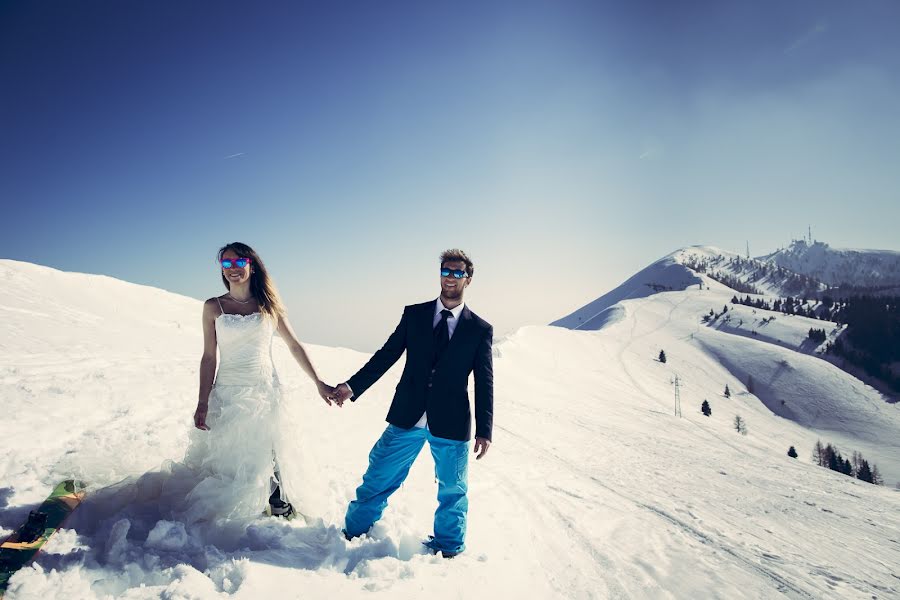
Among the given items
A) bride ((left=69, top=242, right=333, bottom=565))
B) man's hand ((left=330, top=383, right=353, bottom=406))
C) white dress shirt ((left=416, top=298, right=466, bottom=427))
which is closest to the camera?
bride ((left=69, top=242, right=333, bottom=565))

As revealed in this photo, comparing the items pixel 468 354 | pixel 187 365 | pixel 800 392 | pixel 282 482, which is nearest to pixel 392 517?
pixel 282 482

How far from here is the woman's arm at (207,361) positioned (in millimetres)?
3770

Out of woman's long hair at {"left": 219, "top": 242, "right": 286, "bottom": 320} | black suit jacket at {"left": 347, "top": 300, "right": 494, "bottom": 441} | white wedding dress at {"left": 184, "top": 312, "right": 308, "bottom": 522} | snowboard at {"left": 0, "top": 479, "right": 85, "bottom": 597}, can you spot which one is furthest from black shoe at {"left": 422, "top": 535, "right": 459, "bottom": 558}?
snowboard at {"left": 0, "top": 479, "right": 85, "bottom": 597}

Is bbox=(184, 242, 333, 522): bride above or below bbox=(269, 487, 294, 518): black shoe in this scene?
above

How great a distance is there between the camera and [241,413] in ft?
12.2

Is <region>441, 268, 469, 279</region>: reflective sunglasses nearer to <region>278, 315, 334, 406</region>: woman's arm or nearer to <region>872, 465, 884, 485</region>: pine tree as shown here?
<region>278, 315, 334, 406</region>: woman's arm

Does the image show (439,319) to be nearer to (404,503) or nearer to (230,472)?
(230,472)

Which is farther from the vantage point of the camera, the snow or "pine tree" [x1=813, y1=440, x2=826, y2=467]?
"pine tree" [x1=813, y1=440, x2=826, y2=467]

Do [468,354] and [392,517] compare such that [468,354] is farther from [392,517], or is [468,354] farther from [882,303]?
[882,303]

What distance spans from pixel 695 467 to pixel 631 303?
144m

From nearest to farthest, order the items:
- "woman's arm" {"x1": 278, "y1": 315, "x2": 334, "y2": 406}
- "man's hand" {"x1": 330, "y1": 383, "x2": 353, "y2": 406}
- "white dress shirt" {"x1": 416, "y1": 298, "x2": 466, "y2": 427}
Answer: "white dress shirt" {"x1": 416, "y1": 298, "x2": 466, "y2": 427} → "man's hand" {"x1": 330, "y1": 383, "x2": 353, "y2": 406} → "woman's arm" {"x1": 278, "y1": 315, "x2": 334, "y2": 406}

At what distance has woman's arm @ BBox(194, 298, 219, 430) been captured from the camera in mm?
3770

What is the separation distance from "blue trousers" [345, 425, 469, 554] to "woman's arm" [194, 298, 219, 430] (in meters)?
1.65

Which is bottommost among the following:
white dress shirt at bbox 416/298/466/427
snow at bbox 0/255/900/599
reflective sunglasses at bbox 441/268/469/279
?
snow at bbox 0/255/900/599
